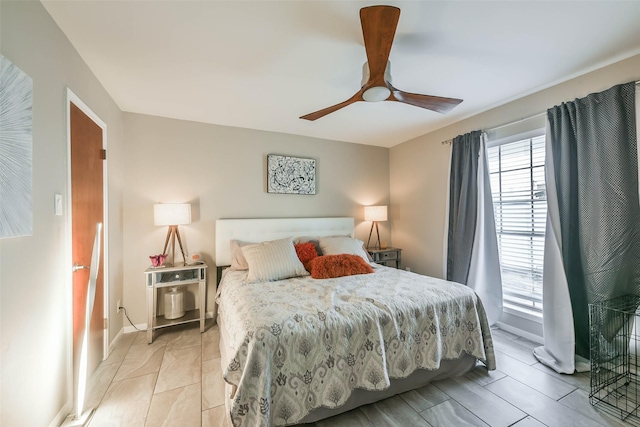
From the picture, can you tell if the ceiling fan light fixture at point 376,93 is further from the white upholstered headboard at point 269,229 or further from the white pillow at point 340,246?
the white upholstered headboard at point 269,229

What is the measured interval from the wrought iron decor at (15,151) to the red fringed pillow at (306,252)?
2.15 metres

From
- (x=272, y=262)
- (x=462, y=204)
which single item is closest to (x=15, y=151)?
(x=272, y=262)

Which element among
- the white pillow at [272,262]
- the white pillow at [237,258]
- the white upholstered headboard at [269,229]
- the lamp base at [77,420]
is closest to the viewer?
the lamp base at [77,420]

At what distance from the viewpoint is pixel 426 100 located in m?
2.01

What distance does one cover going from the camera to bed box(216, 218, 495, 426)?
1.44 m

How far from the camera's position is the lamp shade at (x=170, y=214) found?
274cm

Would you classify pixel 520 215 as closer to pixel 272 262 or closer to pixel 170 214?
pixel 272 262

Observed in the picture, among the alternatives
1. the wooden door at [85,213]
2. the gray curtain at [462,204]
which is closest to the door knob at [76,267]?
the wooden door at [85,213]

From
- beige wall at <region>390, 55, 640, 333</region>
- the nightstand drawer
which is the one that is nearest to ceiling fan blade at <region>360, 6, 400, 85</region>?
beige wall at <region>390, 55, 640, 333</region>

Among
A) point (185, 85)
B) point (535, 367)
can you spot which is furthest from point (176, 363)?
point (535, 367)

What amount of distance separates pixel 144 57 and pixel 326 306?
7.54 feet

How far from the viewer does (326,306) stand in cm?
179

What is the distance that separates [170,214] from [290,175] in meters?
1.60

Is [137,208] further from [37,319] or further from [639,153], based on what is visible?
[639,153]
